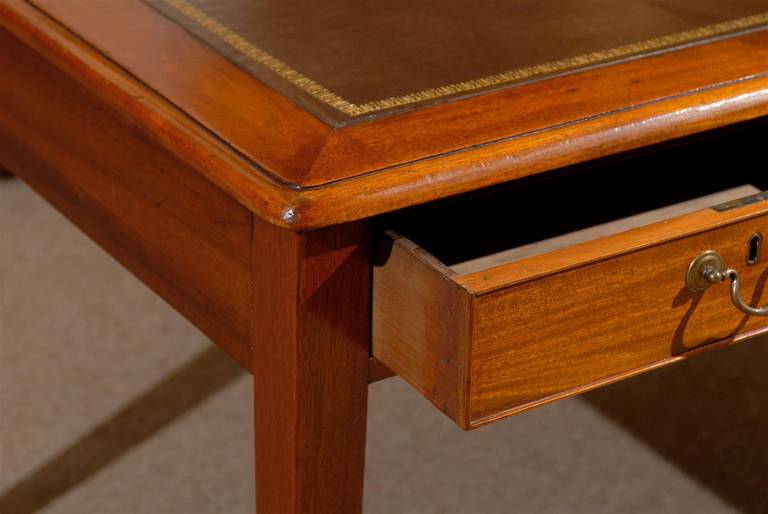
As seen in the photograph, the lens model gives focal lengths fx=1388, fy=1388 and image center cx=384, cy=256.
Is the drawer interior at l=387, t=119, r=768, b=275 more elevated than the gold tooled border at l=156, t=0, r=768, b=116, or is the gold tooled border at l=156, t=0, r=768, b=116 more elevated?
the gold tooled border at l=156, t=0, r=768, b=116

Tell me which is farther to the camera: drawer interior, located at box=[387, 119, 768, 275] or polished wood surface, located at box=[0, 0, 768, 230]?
drawer interior, located at box=[387, 119, 768, 275]

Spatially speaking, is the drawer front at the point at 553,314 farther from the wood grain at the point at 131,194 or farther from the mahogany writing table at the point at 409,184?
the wood grain at the point at 131,194

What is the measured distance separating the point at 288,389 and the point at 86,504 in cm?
61

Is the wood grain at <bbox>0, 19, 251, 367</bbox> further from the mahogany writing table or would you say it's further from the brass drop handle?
the brass drop handle

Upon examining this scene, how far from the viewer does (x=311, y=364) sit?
35.4 inches

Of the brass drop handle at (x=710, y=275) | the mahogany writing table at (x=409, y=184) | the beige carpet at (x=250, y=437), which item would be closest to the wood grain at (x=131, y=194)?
the mahogany writing table at (x=409, y=184)

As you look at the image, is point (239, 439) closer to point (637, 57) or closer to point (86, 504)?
point (86, 504)

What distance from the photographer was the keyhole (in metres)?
0.92

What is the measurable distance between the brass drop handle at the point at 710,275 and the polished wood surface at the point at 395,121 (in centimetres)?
9

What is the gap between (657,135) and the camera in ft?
3.04

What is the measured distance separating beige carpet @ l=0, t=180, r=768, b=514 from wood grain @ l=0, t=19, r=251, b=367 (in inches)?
15.8

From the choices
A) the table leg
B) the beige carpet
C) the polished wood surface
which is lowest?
the beige carpet

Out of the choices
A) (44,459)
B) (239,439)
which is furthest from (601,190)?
(44,459)

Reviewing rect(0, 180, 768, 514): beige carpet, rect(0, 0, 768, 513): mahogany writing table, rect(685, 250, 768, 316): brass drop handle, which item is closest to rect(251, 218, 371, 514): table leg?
rect(0, 0, 768, 513): mahogany writing table
